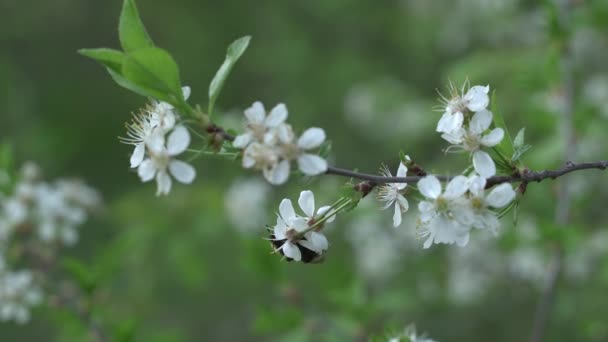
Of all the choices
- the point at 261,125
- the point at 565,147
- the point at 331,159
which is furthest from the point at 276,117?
the point at 331,159

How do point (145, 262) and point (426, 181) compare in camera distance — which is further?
point (145, 262)

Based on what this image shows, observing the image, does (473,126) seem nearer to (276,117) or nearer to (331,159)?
(276,117)

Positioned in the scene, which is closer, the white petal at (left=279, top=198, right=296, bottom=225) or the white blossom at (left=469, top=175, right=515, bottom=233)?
the white blossom at (left=469, top=175, right=515, bottom=233)

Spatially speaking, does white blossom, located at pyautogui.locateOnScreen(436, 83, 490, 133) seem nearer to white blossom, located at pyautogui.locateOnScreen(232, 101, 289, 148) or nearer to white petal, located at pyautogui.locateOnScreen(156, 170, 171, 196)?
white blossom, located at pyautogui.locateOnScreen(232, 101, 289, 148)

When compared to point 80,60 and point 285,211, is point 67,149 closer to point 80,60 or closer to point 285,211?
point 80,60

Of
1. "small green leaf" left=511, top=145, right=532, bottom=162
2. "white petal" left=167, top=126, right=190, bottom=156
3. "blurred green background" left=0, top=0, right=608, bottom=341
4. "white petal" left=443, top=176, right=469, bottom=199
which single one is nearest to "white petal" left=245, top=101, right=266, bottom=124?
"white petal" left=167, top=126, right=190, bottom=156

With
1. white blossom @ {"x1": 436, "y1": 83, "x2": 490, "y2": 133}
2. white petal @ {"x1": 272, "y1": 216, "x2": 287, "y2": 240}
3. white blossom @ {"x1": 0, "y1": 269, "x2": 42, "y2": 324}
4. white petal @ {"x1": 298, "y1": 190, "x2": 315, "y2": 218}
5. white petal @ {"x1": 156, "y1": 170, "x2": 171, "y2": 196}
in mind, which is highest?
white blossom @ {"x1": 0, "y1": 269, "x2": 42, "y2": 324}

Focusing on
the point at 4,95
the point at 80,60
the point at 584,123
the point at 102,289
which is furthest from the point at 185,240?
the point at 80,60
